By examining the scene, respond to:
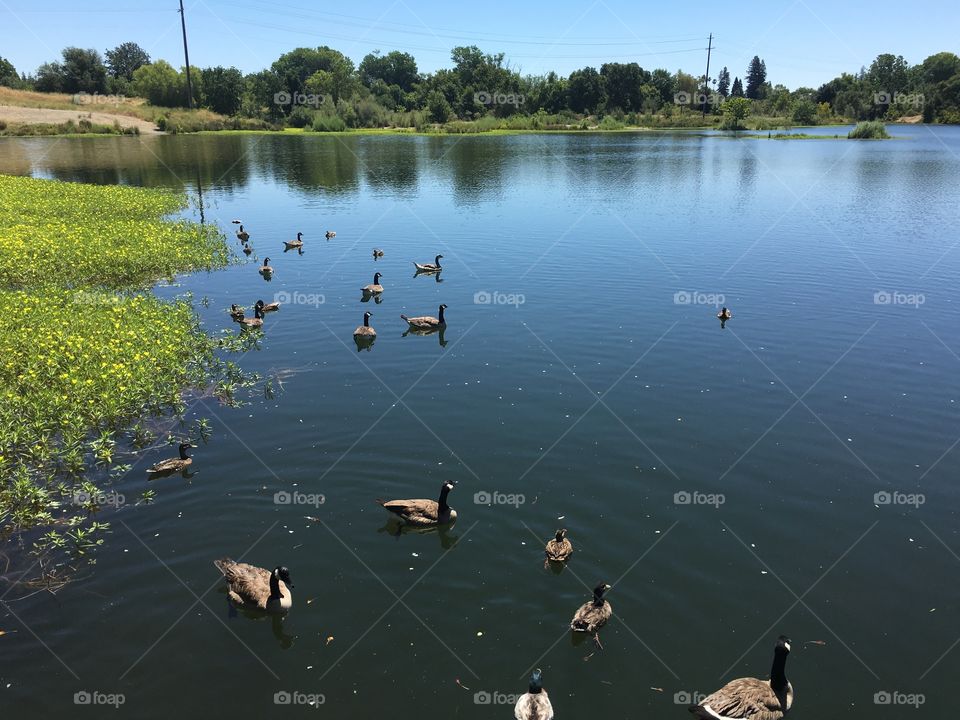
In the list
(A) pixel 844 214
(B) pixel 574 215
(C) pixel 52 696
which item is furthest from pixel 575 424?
(A) pixel 844 214

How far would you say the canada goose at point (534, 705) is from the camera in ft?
33.3

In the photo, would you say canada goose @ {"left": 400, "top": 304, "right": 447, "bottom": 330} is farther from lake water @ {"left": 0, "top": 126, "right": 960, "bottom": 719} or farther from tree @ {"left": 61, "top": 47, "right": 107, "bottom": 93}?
tree @ {"left": 61, "top": 47, "right": 107, "bottom": 93}

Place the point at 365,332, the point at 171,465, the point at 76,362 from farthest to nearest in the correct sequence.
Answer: the point at 365,332 < the point at 76,362 < the point at 171,465

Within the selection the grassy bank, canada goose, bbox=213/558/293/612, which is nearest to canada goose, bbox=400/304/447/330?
the grassy bank

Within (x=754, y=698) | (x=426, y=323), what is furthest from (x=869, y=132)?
(x=754, y=698)

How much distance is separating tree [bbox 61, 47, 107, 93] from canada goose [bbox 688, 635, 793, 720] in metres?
236

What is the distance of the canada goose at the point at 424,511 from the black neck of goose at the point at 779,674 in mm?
7467

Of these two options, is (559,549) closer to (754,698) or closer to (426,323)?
(754,698)

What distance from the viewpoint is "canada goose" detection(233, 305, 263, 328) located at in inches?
1088

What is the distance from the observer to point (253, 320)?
2773 cm

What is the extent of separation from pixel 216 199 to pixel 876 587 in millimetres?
63376

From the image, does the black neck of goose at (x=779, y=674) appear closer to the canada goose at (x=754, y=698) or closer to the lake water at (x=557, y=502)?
the canada goose at (x=754, y=698)

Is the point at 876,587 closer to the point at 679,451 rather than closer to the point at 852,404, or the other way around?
the point at 679,451

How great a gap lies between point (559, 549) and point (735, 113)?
19782 cm
